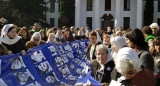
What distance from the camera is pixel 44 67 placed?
6.84 meters

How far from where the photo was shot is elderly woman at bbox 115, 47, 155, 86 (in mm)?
2626

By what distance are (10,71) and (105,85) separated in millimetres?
2812

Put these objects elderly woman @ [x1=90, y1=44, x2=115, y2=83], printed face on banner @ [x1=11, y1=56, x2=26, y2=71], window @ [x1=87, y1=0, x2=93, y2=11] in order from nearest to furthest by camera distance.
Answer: elderly woman @ [x1=90, y1=44, x2=115, y2=83] < printed face on banner @ [x1=11, y1=56, x2=26, y2=71] < window @ [x1=87, y1=0, x2=93, y2=11]

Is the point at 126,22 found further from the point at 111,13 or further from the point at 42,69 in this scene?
the point at 42,69

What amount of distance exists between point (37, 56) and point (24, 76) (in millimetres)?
1077

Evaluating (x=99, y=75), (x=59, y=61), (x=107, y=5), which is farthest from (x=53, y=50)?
(x=107, y=5)

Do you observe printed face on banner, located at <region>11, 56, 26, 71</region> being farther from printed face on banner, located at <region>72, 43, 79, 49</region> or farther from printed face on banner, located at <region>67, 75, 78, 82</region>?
printed face on banner, located at <region>72, 43, 79, 49</region>

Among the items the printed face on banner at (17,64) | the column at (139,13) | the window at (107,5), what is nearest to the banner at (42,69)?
the printed face on banner at (17,64)

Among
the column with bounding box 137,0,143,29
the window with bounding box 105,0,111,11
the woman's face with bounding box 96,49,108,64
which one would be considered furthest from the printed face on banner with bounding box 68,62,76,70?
the window with bounding box 105,0,111,11

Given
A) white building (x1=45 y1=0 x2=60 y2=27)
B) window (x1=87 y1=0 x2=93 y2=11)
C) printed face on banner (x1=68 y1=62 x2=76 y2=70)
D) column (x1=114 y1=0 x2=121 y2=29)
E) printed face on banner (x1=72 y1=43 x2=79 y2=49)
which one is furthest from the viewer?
white building (x1=45 y1=0 x2=60 y2=27)

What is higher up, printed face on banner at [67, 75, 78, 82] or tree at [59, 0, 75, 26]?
tree at [59, 0, 75, 26]

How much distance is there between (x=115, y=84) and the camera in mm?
3021

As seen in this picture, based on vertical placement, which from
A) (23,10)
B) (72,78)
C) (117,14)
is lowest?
(72,78)

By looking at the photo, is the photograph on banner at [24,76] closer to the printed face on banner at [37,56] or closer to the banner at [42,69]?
the banner at [42,69]
